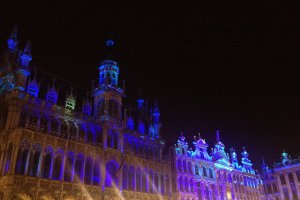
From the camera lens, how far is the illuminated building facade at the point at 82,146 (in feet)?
120

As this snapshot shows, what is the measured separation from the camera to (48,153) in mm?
39000

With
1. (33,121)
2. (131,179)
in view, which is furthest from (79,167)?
(131,179)

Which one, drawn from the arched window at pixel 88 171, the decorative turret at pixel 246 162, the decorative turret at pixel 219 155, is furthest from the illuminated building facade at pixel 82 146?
the decorative turret at pixel 246 162

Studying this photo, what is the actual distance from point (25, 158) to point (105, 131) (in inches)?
540

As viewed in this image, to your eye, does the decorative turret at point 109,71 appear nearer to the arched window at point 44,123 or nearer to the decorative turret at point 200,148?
the arched window at point 44,123

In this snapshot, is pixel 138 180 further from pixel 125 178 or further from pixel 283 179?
pixel 283 179

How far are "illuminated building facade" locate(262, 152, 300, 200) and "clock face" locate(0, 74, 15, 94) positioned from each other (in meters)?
73.1

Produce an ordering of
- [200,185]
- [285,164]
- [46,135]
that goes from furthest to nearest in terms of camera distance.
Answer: [285,164], [200,185], [46,135]

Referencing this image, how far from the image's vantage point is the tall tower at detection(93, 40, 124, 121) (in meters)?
49.2

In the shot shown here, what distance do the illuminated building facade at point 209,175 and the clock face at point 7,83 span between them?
3211 centimetres

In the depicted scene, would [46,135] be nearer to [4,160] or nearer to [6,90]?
[4,160]

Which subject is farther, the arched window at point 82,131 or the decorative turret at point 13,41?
the decorative turret at point 13,41

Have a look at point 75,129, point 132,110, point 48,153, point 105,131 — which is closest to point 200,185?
point 132,110

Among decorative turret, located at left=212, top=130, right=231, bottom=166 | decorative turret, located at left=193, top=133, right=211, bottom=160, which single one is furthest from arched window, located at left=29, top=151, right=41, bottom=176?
decorative turret, located at left=212, top=130, right=231, bottom=166
